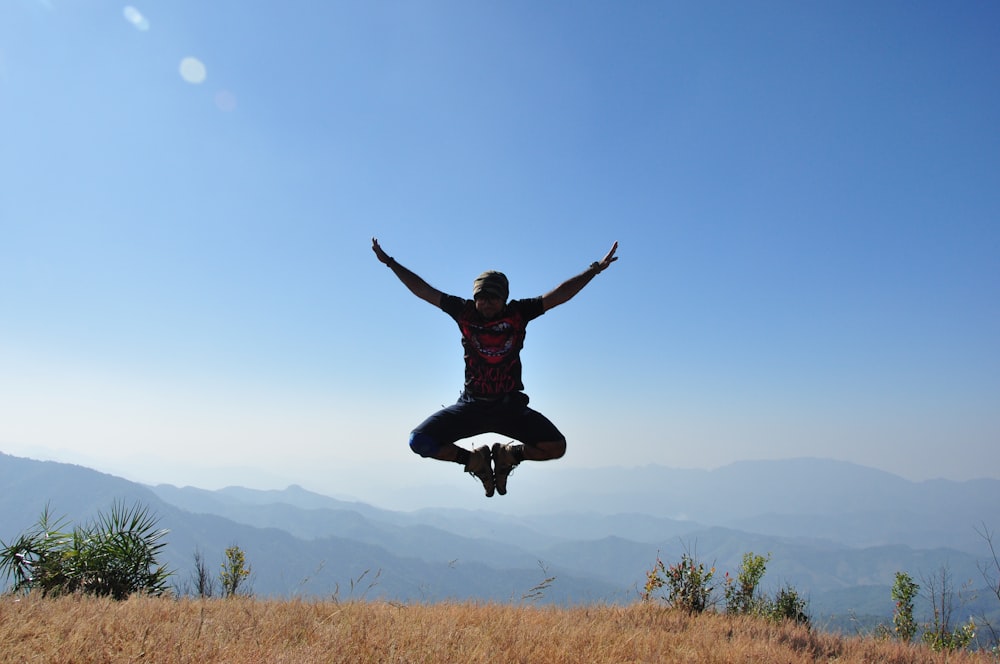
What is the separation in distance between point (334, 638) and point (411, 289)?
385 cm

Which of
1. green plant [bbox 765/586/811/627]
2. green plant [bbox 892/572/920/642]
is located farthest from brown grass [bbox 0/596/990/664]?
green plant [bbox 892/572/920/642]

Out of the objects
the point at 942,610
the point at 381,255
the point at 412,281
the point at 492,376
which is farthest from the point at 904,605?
the point at 381,255

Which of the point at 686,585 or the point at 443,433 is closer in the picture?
the point at 443,433

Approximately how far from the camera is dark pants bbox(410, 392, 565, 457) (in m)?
6.07

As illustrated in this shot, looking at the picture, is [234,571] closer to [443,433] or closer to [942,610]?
[443,433]

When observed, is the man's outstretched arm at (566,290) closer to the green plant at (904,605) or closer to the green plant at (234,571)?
the green plant at (234,571)

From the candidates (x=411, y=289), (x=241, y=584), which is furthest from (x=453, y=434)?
(x=241, y=584)

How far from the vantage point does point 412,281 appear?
21.6 ft

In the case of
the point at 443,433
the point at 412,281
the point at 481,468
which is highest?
the point at 412,281

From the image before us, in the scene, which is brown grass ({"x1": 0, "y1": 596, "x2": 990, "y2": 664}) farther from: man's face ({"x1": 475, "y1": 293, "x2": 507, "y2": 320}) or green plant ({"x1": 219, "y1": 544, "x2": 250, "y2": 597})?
green plant ({"x1": 219, "y1": 544, "x2": 250, "y2": 597})

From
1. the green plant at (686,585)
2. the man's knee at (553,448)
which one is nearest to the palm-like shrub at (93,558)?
the man's knee at (553,448)

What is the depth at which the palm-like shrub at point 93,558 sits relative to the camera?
902cm

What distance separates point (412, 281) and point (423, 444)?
204 centimetres

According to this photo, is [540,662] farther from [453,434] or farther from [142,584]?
[142,584]
